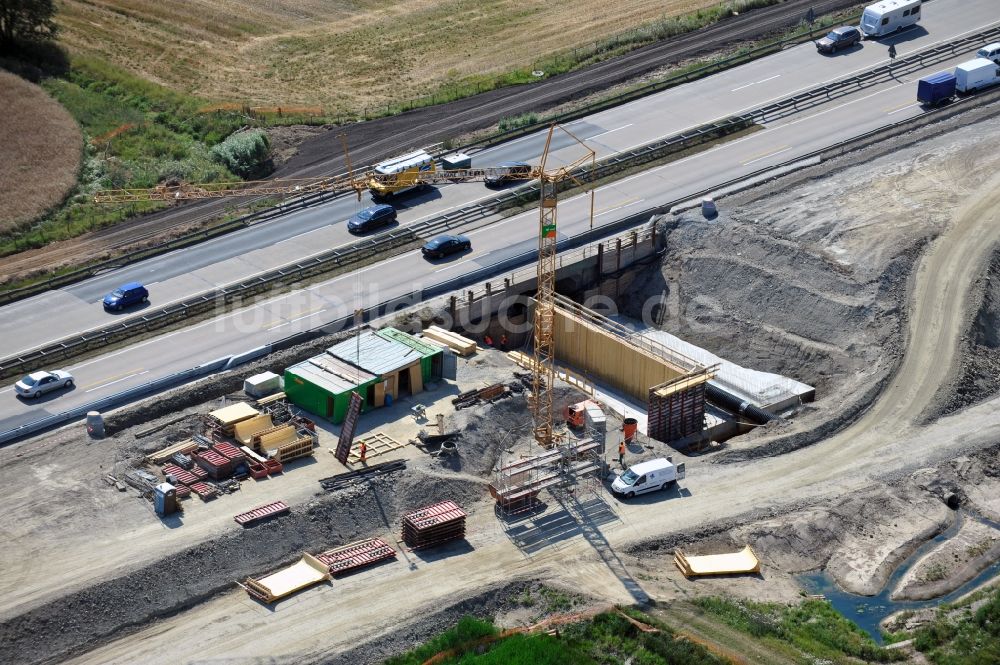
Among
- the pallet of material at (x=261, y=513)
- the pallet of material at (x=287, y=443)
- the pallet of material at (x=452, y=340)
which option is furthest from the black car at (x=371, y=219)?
the pallet of material at (x=261, y=513)

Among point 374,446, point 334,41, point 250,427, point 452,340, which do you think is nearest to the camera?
point 374,446

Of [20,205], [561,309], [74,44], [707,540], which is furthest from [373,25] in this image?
[707,540]

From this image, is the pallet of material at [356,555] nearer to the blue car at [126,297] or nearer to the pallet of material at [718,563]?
the pallet of material at [718,563]

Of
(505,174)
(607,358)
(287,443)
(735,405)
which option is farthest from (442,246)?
(287,443)

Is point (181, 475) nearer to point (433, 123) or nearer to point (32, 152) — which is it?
point (32, 152)

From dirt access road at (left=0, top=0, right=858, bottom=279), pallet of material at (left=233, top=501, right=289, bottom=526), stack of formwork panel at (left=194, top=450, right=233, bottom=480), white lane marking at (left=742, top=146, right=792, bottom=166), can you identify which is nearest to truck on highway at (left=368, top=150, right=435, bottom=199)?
dirt access road at (left=0, top=0, right=858, bottom=279)

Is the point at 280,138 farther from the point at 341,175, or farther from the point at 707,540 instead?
the point at 707,540
